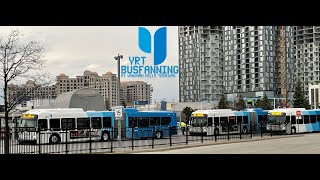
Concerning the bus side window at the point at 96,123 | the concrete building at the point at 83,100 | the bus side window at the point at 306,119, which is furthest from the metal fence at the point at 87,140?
the concrete building at the point at 83,100

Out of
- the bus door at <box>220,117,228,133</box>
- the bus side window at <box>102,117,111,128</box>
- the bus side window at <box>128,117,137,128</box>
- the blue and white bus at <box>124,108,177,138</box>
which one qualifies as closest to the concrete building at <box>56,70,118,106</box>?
the bus door at <box>220,117,228,133</box>

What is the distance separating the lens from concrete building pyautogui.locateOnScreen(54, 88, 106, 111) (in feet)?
206

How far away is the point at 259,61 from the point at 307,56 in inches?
1050

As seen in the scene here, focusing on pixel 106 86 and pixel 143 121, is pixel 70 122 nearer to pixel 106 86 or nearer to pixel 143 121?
pixel 143 121

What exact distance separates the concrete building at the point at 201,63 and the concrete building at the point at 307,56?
82.4 feet

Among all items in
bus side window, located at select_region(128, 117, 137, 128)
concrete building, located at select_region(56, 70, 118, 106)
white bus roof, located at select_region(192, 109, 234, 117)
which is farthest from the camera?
concrete building, located at select_region(56, 70, 118, 106)

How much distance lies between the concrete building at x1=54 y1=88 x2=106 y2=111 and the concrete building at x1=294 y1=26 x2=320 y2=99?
9557 centimetres

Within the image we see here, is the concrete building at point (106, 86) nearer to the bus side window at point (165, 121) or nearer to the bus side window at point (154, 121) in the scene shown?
the bus side window at point (165, 121)

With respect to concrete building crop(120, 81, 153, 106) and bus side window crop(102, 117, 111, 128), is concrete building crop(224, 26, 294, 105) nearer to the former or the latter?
concrete building crop(120, 81, 153, 106)

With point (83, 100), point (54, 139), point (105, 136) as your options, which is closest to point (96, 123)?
point (105, 136)

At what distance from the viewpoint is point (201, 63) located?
142750mm

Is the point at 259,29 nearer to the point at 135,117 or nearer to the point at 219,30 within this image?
the point at 219,30

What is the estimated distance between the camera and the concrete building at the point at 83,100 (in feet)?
206
